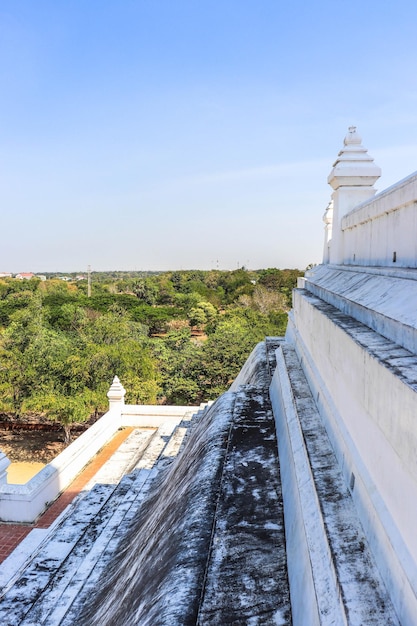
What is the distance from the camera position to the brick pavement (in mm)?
5875

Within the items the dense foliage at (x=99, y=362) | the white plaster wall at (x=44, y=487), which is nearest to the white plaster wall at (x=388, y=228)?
the white plaster wall at (x=44, y=487)

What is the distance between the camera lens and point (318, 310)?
304cm

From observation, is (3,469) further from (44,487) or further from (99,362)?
(99,362)

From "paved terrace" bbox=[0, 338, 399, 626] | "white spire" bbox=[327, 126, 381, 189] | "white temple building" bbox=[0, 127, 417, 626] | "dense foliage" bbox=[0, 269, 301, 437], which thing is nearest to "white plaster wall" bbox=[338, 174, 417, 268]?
"white temple building" bbox=[0, 127, 417, 626]

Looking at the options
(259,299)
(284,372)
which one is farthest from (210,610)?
(259,299)

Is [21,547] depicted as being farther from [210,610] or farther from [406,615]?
[406,615]

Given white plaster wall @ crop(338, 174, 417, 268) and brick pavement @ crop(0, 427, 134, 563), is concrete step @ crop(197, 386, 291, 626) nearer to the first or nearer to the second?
white plaster wall @ crop(338, 174, 417, 268)

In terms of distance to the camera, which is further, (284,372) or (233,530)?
(284,372)

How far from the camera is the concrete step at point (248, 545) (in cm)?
174

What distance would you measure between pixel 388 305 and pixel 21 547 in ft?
13.2

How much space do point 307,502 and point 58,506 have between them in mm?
5722

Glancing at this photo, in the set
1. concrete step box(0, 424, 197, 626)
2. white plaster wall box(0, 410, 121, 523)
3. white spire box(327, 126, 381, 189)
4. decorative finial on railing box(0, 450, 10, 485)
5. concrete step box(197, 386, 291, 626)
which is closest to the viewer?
concrete step box(197, 386, 291, 626)

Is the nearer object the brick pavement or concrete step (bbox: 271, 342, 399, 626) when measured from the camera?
concrete step (bbox: 271, 342, 399, 626)

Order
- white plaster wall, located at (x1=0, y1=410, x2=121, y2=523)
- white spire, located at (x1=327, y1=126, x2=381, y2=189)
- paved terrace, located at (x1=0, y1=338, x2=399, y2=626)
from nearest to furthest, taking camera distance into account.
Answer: paved terrace, located at (x1=0, y1=338, x2=399, y2=626), white spire, located at (x1=327, y1=126, x2=381, y2=189), white plaster wall, located at (x1=0, y1=410, x2=121, y2=523)
